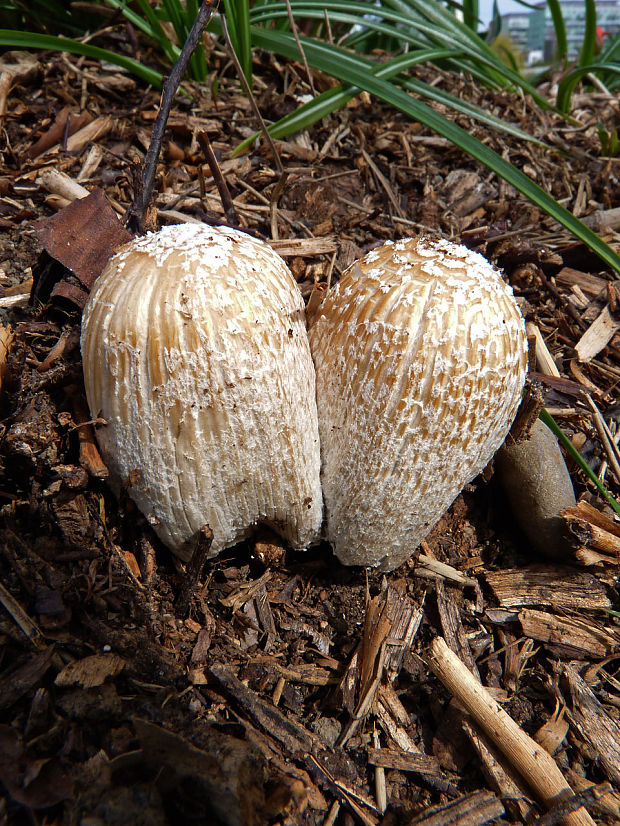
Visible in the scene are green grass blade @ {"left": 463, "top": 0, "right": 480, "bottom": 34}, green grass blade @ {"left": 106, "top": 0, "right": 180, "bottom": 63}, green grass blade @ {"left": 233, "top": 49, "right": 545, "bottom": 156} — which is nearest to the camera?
green grass blade @ {"left": 233, "top": 49, "right": 545, "bottom": 156}

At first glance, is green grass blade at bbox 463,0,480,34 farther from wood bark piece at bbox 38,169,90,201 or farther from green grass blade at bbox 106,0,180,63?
wood bark piece at bbox 38,169,90,201

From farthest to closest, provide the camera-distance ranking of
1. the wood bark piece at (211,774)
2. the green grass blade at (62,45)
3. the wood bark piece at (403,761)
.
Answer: the green grass blade at (62,45) < the wood bark piece at (403,761) < the wood bark piece at (211,774)

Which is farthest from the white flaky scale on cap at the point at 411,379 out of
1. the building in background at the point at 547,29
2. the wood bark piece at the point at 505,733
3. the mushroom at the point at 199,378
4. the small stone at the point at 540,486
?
the building in background at the point at 547,29

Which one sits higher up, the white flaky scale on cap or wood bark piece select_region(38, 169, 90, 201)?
wood bark piece select_region(38, 169, 90, 201)

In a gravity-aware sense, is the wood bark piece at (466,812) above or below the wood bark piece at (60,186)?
below

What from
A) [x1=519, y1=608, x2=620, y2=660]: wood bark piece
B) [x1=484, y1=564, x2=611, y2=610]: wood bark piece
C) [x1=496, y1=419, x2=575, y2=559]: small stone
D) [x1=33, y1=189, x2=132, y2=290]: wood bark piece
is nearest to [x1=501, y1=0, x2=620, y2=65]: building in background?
[x1=496, y1=419, x2=575, y2=559]: small stone

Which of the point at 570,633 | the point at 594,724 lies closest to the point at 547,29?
the point at 570,633

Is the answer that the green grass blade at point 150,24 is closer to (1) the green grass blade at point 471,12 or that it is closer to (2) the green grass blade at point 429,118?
(2) the green grass blade at point 429,118
